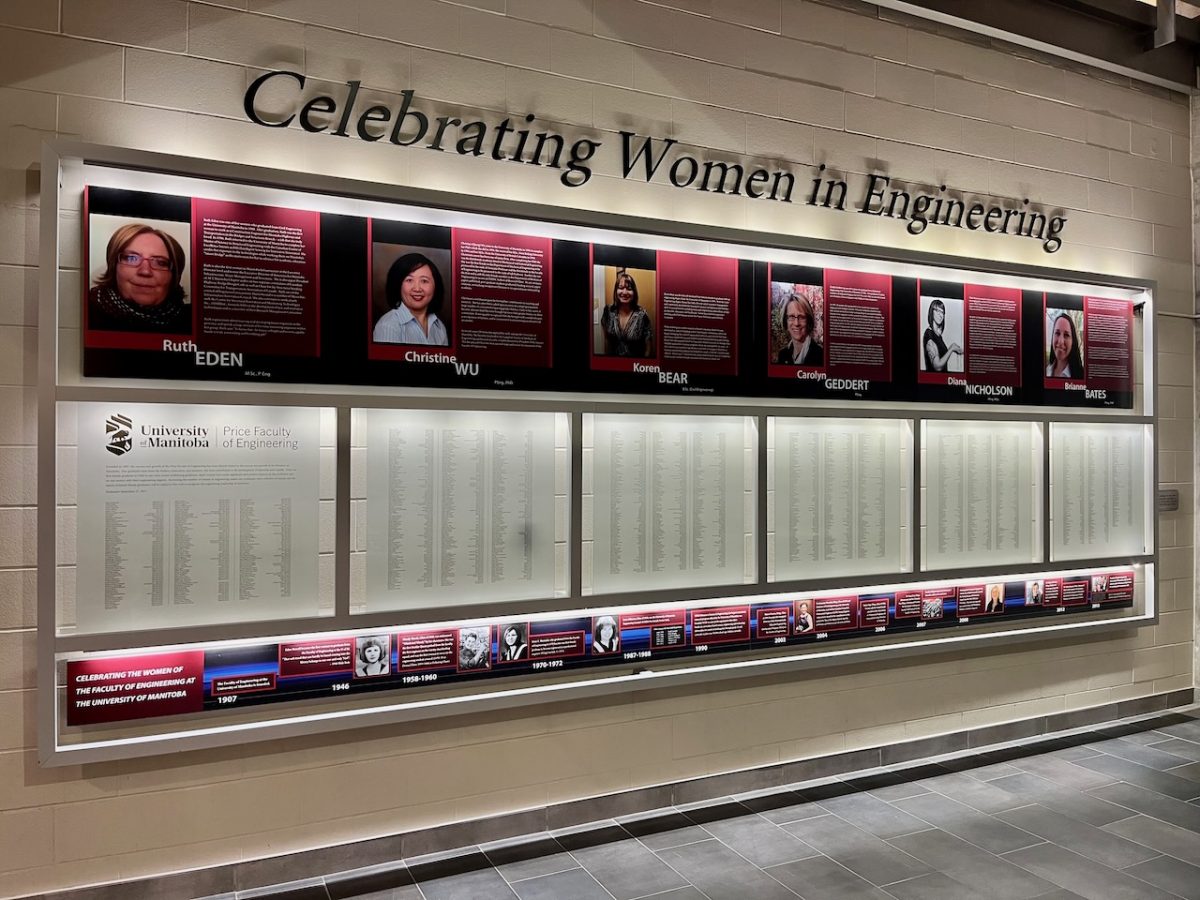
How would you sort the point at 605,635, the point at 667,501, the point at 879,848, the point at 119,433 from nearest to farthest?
1. the point at 119,433
2. the point at 879,848
3. the point at 605,635
4. the point at 667,501

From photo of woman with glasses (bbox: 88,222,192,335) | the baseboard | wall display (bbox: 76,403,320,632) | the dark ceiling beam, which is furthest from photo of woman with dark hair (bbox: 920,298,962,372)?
photo of woman with glasses (bbox: 88,222,192,335)

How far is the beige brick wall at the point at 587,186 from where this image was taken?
277 cm

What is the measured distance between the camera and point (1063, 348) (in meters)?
4.68

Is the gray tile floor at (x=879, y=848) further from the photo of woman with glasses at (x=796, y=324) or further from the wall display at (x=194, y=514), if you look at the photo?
the photo of woman with glasses at (x=796, y=324)

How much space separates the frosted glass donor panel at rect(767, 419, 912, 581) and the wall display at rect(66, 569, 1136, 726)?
160 millimetres

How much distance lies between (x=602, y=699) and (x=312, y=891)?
1.22 m

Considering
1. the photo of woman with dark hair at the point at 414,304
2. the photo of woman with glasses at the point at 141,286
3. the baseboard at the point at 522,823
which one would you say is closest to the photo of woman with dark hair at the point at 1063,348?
the baseboard at the point at 522,823

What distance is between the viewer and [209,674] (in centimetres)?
290

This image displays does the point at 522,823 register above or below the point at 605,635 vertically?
below

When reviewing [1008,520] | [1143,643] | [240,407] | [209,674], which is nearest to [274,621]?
[209,674]

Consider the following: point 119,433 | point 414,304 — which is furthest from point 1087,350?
point 119,433

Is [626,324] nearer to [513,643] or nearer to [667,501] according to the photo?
[667,501]

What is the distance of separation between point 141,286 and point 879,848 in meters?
3.23

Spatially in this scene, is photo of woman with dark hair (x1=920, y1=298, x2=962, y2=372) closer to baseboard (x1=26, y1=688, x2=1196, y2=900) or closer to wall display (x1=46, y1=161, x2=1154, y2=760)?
wall display (x1=46, y1=161, x2=1154, y2=760)
